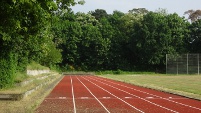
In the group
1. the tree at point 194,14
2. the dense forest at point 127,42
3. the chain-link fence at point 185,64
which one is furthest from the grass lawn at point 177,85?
the tree at point 194,14

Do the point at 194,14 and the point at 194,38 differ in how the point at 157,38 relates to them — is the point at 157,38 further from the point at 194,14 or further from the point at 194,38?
the point at 194,14

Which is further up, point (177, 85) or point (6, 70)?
point (6, 70)

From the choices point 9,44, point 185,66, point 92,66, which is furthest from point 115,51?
point 9,44

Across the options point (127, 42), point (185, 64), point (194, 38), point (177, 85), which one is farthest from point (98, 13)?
point (177, 85)

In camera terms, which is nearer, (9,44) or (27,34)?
(27,34)

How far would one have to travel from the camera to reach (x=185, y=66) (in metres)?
62.1

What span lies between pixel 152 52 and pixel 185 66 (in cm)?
1110

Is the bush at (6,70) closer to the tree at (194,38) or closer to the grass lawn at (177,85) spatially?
the grass lawn at (177,85)

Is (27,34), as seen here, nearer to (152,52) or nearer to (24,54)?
(24,54)

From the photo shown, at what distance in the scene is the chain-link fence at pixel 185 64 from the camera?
201 feet

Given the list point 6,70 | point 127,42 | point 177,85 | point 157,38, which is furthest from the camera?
point 127,42

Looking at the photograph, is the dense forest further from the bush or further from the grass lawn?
the bush

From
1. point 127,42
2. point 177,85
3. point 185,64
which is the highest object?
point 127,42

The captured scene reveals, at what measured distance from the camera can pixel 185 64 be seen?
62406 mm
